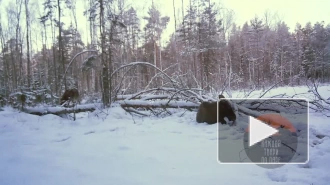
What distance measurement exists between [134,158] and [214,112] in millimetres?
2490

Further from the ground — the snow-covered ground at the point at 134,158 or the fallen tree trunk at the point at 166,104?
the fallen tree trunk at the point at 166,104

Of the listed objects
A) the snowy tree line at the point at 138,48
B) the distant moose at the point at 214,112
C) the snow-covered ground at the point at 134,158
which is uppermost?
the snowy tree line at the point at 138,48

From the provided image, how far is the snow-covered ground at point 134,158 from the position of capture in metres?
1.92

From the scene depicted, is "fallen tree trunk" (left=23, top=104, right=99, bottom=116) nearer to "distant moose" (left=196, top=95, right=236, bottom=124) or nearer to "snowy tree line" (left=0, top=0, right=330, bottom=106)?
"snowy tree line" (left=0, top=0, right=330, bottom=106)

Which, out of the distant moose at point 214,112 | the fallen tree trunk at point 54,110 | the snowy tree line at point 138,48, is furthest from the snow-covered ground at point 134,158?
the snowy tree line at point 138,48

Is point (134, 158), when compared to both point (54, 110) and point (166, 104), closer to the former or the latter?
point (166, 104)

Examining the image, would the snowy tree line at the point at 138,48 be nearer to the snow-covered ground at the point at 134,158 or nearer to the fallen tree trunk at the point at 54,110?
the fallen tree trunk at the point at 54,110

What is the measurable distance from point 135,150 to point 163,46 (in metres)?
30.7

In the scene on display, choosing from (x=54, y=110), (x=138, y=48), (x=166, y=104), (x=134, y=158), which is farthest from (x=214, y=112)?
(x=138, y=48)

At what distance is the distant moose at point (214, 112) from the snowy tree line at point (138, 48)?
1343 mm

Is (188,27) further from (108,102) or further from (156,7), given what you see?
(108,102)

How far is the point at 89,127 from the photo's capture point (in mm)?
4543

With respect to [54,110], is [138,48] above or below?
above

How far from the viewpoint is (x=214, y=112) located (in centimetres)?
456
